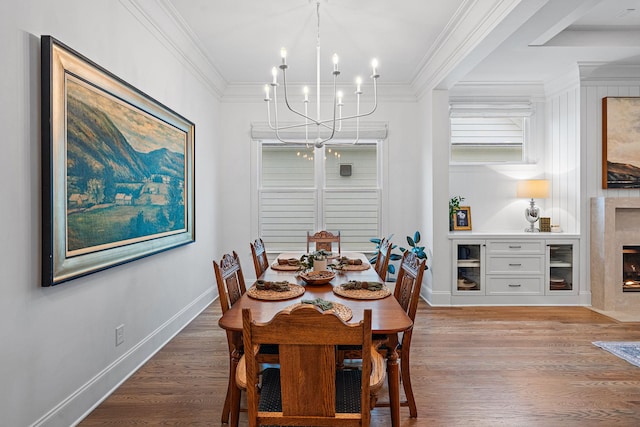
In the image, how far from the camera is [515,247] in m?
4.43

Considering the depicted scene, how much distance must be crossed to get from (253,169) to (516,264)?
3516 mm

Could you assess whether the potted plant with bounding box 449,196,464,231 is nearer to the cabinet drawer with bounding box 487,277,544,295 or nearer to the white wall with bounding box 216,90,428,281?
the white wall with bounding box 216,90,428,281

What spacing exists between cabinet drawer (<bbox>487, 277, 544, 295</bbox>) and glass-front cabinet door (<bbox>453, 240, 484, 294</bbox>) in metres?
0.13

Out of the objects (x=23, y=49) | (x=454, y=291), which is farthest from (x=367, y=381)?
(x=454, y=291)

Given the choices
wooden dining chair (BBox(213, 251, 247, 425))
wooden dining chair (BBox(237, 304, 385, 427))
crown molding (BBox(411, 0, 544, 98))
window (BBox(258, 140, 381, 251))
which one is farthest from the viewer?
window (BBox(258, 140, 381, 251))

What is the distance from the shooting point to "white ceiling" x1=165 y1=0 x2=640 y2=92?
2.97 metres

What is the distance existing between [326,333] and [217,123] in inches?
168

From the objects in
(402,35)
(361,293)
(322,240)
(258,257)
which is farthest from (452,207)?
(361,293)

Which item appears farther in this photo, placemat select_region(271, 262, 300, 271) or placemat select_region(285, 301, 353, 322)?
placemat select_region(271, 262, 300, 271)

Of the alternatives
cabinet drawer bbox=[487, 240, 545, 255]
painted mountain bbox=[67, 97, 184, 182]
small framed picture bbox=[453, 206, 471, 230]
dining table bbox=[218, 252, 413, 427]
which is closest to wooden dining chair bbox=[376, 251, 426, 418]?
dining table bbox=[218, 252, 413, 427]

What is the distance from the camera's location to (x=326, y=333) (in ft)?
3.88

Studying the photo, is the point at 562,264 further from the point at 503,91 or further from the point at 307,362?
the point at 307,362

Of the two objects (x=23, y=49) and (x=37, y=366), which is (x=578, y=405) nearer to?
(x=37, y=366)

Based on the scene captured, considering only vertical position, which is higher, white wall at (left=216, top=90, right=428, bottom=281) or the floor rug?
white wall at (left=216, top=90, right=428, bottom=281)
